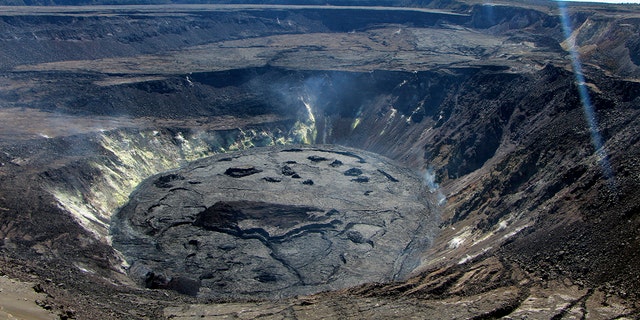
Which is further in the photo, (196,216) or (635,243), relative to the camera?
(196,216)

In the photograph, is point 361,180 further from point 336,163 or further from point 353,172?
point 336,163

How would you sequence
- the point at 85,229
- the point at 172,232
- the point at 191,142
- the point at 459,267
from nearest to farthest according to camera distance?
the point at 459,267, the point at 85,229, the point at 172,232, the point at 191,142

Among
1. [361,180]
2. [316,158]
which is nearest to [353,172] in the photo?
[361,180]

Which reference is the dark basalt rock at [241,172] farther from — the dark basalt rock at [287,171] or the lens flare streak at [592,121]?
the lens flare streak at [592,121]

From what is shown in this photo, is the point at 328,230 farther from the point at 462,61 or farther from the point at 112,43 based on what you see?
the point at 112,43

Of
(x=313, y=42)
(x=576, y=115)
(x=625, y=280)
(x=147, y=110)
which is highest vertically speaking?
(x=313, y=42)

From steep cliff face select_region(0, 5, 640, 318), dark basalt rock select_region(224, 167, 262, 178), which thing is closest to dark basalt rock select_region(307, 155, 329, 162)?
dark basalt rock select_region(224, 167, 262, 178)

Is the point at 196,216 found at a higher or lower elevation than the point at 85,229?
higher

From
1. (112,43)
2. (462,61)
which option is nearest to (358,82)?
(462,61)
